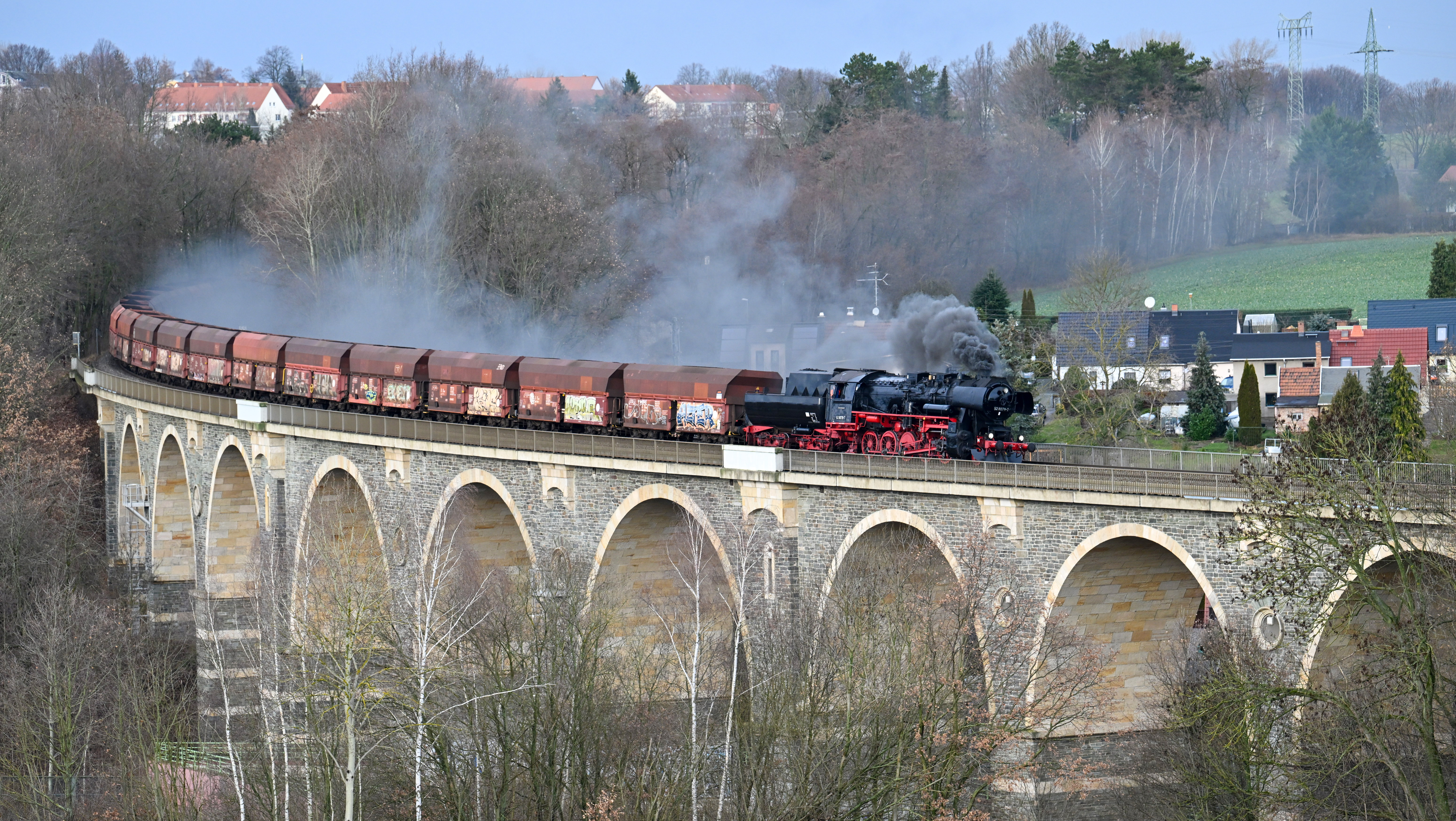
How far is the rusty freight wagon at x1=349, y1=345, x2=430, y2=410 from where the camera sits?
55.0 metres

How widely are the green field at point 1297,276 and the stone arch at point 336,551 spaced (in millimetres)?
52148

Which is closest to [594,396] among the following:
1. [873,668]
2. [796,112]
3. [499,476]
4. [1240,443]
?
[499,476]

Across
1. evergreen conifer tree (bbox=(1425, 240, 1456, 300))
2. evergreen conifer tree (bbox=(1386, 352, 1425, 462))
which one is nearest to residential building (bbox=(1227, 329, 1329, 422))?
evergreen conifer tree (bbox=(1425, 240, 1456, 300))

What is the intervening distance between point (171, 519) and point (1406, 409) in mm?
43441

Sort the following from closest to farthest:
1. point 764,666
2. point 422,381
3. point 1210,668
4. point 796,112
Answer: point 1210,668
point 764,666
point 422,381
point 796,112

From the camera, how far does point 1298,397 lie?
65.5 meters

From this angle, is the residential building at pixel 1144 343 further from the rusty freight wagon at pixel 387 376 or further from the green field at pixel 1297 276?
the rusty freight wagon at pixel 387 376

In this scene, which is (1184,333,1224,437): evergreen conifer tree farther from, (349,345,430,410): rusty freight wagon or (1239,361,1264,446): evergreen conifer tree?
(349,345,430,410): rusty freight wagon

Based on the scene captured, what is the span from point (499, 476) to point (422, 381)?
Result: 9.03 metres

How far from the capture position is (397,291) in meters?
86.2

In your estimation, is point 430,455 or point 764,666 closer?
point 764,666

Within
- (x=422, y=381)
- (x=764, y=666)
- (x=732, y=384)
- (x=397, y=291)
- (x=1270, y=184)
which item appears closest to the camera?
(x=764, y=666)

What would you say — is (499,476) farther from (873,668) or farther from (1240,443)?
(1240,443)

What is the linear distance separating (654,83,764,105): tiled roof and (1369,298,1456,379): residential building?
275 ft
